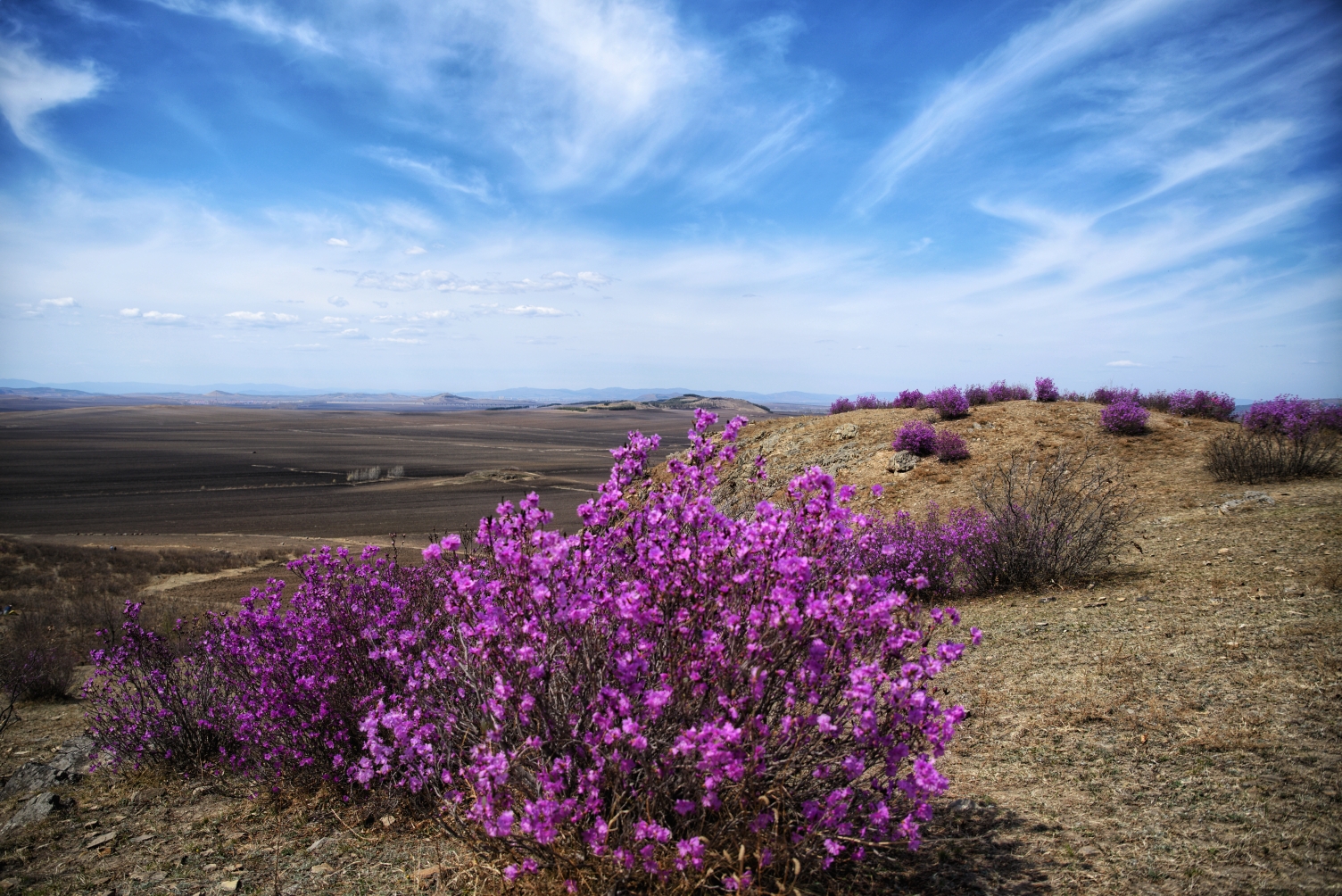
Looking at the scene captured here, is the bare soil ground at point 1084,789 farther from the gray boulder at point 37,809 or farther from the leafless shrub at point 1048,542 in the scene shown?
the leafless shrub at point 1048,542

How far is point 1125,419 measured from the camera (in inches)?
567

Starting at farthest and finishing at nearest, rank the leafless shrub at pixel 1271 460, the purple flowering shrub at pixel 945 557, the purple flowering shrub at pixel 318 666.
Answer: the leafless shrub at pixel 1271 460 → the purple flowering shrub at pixel 945 557 → the purple flowering shrub at pixel 318 666

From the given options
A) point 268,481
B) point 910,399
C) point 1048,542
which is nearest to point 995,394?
point 910,399

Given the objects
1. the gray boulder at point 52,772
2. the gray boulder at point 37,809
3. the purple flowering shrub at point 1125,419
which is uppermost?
the purple flowering shrub at point 1125,419

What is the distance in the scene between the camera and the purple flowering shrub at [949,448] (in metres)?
14.2

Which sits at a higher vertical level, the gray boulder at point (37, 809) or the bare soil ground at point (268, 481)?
the gray boulder at point (37, 809)

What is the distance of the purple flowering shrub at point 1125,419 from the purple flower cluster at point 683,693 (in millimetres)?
14890

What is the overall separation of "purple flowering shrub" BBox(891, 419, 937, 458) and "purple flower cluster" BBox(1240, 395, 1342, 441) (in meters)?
6.03

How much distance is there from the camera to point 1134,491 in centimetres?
1117

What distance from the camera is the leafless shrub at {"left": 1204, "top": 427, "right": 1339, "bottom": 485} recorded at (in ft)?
Answer: 33.5

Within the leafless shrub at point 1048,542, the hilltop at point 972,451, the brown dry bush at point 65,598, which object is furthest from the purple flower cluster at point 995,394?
the brown dry bush at point 65,598

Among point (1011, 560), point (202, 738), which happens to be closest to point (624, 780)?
point (202, 738)

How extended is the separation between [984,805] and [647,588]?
244 centimetres

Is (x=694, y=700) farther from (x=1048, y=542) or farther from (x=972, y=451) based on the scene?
(x=972, y=451)
